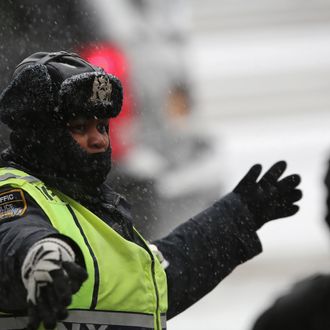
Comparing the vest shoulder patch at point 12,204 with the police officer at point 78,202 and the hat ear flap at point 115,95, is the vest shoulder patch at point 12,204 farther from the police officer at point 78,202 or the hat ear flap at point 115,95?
the hat ear flap at point 115,95

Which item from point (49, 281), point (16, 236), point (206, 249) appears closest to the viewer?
point (49, 281)

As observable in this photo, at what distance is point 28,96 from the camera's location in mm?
3820

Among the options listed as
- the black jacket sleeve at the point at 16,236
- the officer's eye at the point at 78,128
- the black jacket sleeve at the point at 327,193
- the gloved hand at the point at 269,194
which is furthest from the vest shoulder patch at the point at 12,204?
the gloved hand at the point at 269,194

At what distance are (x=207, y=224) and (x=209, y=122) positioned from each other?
A: 9.26m

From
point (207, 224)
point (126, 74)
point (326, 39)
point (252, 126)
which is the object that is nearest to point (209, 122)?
point (252, 126)

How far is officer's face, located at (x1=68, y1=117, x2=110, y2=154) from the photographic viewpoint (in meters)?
3.88

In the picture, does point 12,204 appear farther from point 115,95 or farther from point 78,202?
point 115,95

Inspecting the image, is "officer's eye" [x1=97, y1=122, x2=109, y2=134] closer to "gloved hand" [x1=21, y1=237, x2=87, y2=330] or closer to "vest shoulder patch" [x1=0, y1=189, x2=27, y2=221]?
"vest shoulder patch" [x1=0, y1=189, x2=27, y2=221]

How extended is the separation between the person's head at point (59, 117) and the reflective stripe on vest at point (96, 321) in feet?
1.23

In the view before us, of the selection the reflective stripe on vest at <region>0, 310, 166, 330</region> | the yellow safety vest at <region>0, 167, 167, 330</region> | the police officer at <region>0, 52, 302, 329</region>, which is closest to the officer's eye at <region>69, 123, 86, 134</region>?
the police officer at <region>0, 52, 302, 329</region>

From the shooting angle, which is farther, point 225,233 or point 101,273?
point 225,233

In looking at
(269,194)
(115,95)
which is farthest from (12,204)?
(269,194)

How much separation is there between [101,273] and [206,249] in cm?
65

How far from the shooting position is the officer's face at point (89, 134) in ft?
12.7
